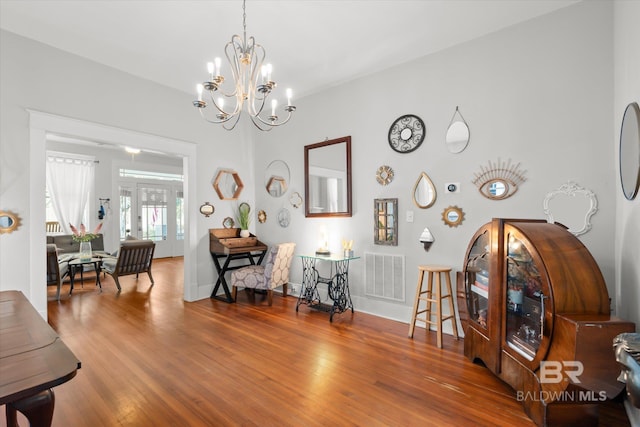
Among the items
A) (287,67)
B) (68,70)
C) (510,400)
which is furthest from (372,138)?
(68,70)

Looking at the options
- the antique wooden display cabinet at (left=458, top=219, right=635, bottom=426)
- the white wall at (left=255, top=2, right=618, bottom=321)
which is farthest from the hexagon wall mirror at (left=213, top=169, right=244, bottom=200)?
the antique wooden display cabinet at (left=458, top=219, right=635, bottom=426)

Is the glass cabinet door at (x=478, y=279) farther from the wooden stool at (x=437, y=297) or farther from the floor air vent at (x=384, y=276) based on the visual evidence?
the floor air vent at (x=384, y=276)

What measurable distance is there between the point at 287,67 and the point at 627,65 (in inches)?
123

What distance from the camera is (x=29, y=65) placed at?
3.14 meters

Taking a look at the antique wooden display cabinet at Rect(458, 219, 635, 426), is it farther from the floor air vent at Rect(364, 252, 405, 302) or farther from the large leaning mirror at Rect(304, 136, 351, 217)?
the large leaning mirror at Rect(304, 136, 351, 217)

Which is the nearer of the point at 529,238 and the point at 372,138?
the point at 529,238

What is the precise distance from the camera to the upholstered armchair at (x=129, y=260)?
16.9 feet

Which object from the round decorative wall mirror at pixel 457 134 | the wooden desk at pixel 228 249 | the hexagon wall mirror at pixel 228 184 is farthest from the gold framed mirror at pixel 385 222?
the hexagon wall mirror at pixel 228 184

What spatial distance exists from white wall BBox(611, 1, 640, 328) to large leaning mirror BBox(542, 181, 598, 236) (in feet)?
0.57

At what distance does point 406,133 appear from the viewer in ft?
11.6

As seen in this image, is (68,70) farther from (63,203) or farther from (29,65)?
(63,203)

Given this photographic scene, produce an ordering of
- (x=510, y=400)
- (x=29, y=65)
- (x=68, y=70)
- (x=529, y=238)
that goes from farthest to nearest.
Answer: (x=68, y=70) → (x=29, y=65) → (x=510, y=400) → (x=529, y=238)

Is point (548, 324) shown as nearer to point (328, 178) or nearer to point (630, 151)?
point (630, 151)

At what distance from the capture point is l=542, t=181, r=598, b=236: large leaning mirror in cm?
249
